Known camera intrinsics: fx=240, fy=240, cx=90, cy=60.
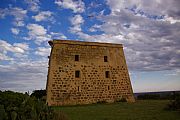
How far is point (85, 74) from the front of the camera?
21859 millimetres

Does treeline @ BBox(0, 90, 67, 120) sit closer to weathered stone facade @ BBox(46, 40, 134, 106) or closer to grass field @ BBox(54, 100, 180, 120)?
grass field @ BBox(54, 100, 180, 120)

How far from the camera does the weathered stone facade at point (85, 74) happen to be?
2062 cm

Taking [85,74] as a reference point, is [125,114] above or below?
below

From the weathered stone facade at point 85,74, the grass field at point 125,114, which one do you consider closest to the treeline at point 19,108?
the grass field at point 125,114

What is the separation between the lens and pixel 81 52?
22172 mm

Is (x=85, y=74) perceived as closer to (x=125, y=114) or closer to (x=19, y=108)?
(x=125, y=114)

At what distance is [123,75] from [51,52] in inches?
301

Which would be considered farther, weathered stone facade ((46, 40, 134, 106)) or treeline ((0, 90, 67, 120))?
weathered stone facade ((46, 40, 134, 106))

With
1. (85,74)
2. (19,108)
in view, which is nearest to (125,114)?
(19,108)

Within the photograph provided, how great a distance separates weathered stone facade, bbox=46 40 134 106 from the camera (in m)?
20.6

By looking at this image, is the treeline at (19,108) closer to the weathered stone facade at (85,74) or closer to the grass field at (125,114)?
the grass field at (125,114)

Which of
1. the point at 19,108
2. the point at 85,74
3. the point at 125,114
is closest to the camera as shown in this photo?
the point at 19,108

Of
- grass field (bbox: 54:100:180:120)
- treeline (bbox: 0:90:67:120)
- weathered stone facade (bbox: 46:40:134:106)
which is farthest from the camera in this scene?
weathered stone facade (bbox: 46:40:134:106)

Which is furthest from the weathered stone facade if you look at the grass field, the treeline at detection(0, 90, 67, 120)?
the treeline at detection(0, 90, 67, 120)
